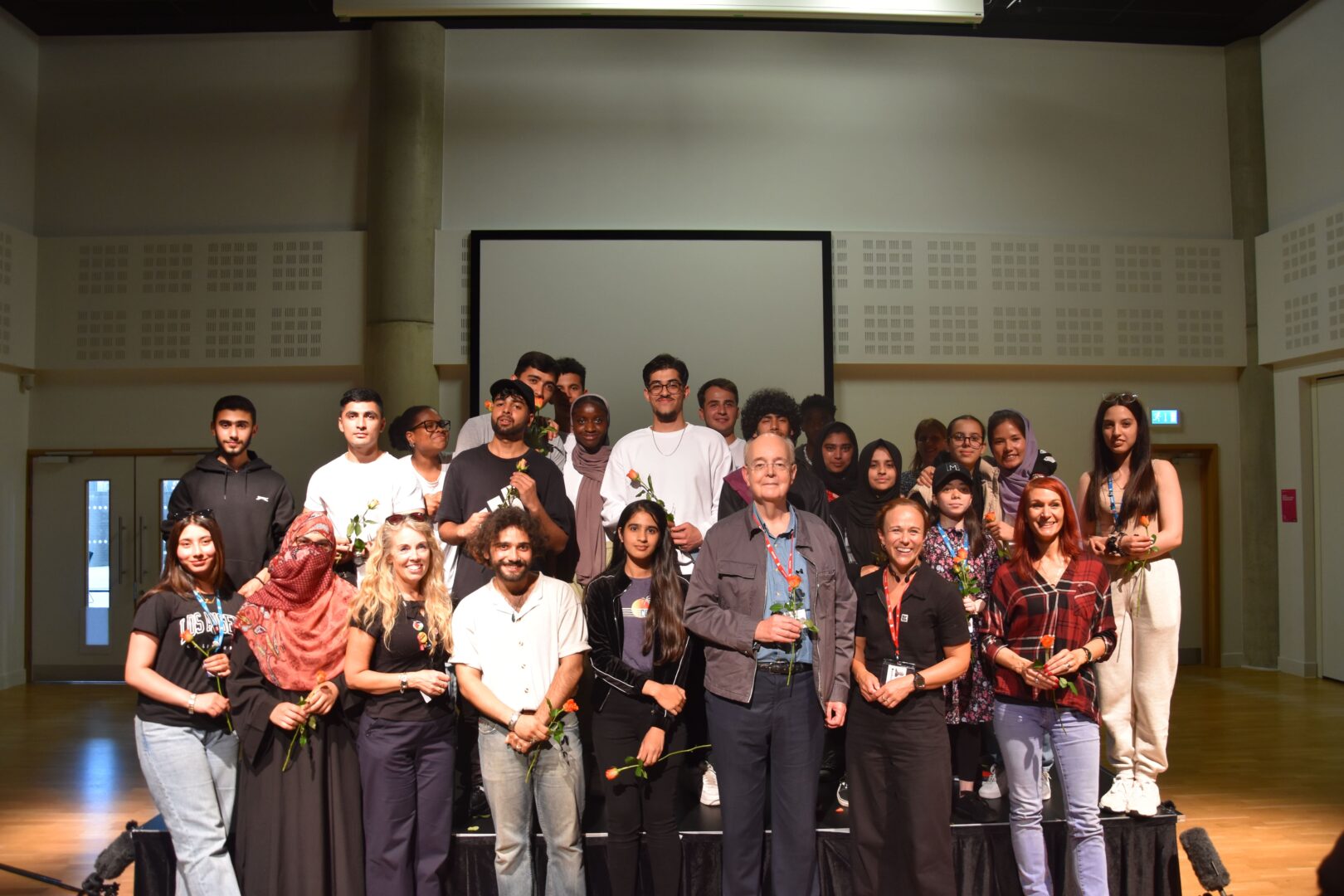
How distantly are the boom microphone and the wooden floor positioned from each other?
48 cm

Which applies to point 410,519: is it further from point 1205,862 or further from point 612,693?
point 1205,862

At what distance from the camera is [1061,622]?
3273 millimetres

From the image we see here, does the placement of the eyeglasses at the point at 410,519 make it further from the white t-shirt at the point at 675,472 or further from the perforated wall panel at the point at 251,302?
the perforated wall panel at the point at 251,302

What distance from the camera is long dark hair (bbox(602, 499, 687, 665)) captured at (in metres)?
3.26

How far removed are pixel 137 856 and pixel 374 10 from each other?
5.08 meters

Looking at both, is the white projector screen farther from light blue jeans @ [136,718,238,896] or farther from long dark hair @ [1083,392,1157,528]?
light blue jeans @ [136,718,238,896]

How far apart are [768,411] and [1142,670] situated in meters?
2.15

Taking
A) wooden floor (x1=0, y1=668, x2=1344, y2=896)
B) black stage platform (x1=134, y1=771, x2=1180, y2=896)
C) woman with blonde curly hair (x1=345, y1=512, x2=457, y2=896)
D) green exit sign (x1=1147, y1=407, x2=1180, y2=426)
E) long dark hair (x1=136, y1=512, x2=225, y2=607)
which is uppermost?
green exit sign (x1=1147, y1=407, x2=1180, y2=426)

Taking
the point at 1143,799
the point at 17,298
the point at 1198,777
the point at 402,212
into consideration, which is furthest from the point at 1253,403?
the point at 17,298

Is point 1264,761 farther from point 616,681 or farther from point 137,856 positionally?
point 137,856

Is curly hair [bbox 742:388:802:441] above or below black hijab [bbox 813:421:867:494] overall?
above

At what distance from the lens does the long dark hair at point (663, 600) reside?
326 cm

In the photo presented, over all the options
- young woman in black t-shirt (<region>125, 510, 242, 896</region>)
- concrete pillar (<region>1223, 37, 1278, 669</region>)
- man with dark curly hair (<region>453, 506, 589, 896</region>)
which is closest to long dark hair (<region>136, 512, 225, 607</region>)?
young woman in black t-shirt (<region>125, 510, 242, 896</region>)

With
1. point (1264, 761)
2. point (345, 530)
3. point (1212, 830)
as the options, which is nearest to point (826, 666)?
point (345, 530)
